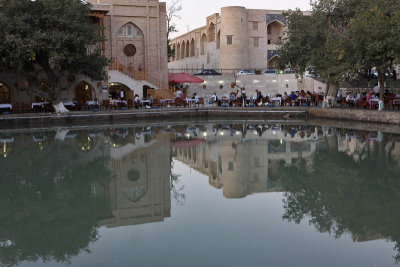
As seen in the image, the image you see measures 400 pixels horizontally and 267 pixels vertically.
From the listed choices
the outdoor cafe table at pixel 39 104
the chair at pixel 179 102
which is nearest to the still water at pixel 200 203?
the outdoor cafe table at pixel 39 104

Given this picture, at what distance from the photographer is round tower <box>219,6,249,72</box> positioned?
40.0 meters

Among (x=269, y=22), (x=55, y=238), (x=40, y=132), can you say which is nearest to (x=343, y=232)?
(x=55, y=238)

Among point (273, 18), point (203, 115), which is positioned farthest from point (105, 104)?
point (273, 18)

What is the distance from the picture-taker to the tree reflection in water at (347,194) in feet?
21.4

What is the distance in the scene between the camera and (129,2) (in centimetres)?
2975

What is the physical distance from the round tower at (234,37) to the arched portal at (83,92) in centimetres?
1623

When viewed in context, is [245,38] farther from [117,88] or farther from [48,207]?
[48,207]

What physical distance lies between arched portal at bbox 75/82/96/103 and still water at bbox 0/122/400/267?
12981mm

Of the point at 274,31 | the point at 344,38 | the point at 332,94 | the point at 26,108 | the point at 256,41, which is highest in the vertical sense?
the point at 274,31

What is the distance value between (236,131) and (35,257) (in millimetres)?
13112

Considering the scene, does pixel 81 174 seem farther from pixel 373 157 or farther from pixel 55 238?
pixel 373 157

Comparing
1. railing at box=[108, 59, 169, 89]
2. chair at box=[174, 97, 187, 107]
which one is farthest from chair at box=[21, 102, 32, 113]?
chair at box=[174, 97, 187, 107]

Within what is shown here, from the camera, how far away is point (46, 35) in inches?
795

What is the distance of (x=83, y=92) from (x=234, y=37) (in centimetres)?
1702
